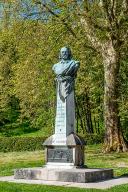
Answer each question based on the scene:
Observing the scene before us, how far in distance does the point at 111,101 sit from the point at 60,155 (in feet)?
39.8

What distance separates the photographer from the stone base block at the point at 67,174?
15.4 metres

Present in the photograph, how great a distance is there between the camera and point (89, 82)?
110ft

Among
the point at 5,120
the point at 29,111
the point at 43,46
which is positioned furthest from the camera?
the point at 5,120

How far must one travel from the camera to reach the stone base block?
15375 mm

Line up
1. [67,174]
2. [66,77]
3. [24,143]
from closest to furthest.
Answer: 1. [67,174]
2. [66,77]
3. [24,143]

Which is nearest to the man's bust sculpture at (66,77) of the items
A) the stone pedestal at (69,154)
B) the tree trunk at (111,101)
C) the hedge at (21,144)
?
the stone pedestal at (69,154)


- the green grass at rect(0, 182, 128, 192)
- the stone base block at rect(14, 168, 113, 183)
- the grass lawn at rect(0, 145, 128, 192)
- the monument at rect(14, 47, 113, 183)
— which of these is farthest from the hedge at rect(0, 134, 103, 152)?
the green grass at rect(0, 182, 128, 192)

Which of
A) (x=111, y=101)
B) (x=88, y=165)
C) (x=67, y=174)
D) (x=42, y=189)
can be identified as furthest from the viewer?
(x=111, y=101)

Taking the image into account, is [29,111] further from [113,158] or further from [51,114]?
[113,158]

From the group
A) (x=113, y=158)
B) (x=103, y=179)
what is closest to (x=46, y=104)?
(x=113, y=158)

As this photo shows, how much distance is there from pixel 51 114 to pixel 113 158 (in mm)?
17189

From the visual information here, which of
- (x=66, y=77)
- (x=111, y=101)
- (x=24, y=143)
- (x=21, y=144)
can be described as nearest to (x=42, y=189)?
(x=66, y=77)

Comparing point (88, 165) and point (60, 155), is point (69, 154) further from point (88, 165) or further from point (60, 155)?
point (88, 165)

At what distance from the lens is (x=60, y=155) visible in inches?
662
